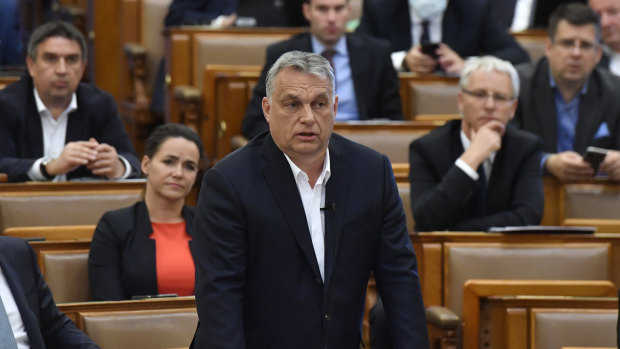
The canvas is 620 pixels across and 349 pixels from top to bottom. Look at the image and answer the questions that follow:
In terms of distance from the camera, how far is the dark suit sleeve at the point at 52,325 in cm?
101

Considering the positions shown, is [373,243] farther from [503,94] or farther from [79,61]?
[79,61]

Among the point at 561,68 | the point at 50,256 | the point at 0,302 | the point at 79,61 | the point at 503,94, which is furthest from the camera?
the point at 561,68

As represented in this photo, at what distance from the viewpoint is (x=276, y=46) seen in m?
1.79

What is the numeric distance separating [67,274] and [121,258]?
0.07 metres

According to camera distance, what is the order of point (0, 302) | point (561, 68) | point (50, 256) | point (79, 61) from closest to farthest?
point (0, 302) < point (50, 256) < point (79, 61) < point (561, 68)

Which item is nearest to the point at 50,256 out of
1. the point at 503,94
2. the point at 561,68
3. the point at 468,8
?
the point at 503,94

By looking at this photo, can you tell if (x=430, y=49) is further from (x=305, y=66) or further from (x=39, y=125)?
(x=305, y=66)

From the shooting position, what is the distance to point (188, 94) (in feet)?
6.29

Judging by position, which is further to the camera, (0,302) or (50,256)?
(50,256)

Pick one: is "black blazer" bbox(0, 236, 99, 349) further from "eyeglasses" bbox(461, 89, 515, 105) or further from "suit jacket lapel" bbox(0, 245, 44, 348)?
"eyeglasses" bbox(461, 89, 515, 105)

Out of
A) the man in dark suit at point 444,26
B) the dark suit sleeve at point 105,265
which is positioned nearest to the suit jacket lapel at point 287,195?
the dark suit sleeve at point 105,265

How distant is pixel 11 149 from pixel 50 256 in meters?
0.37

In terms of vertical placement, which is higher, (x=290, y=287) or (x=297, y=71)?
(x=297, y=71)

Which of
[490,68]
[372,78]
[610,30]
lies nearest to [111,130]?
[372,78]
